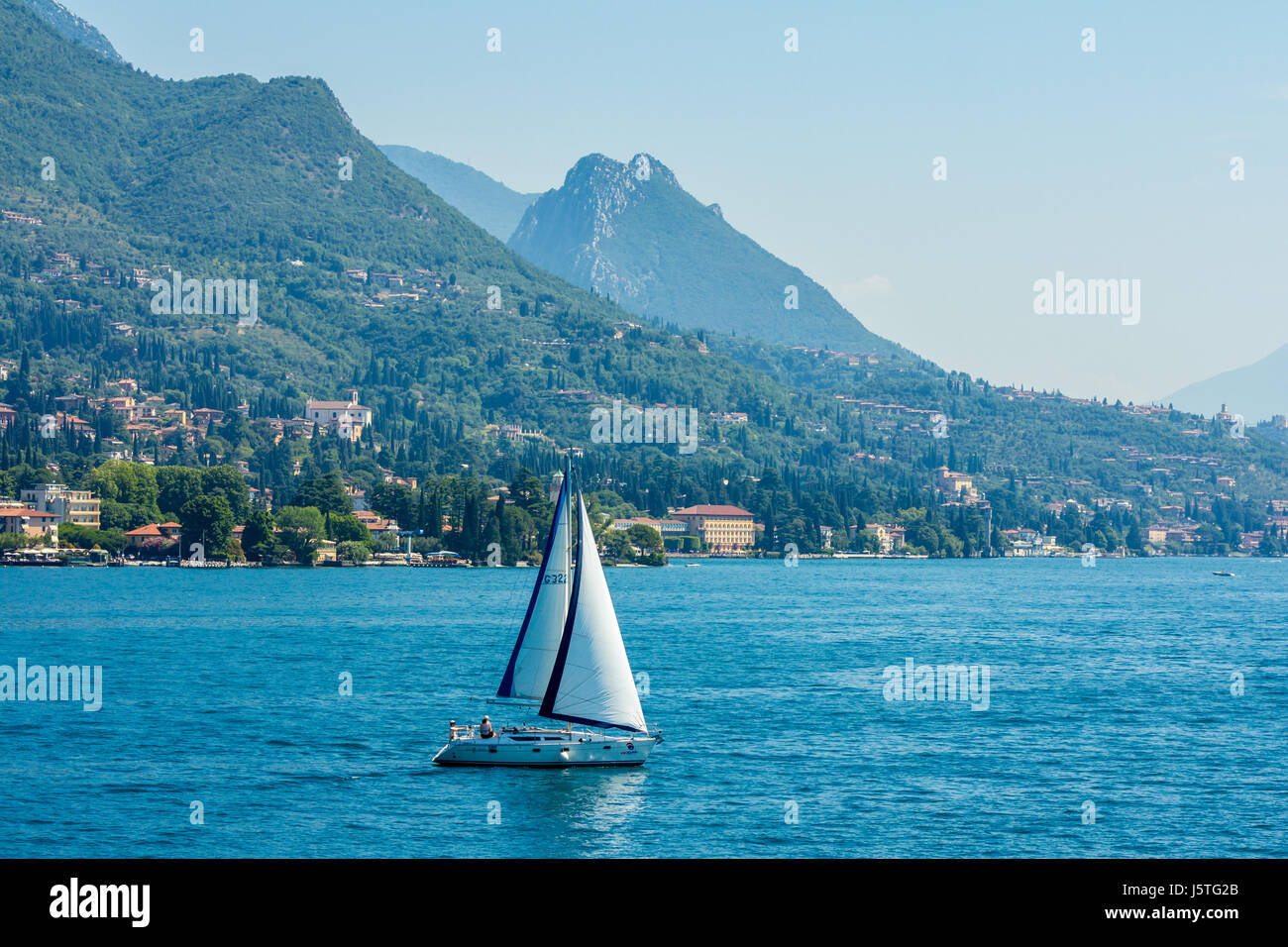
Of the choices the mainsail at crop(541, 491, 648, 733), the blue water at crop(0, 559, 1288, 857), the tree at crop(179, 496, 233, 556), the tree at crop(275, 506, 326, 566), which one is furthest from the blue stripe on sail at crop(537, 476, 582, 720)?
the tree at crop(275, 506, 326, 566)

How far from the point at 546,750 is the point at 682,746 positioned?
8.97 meters

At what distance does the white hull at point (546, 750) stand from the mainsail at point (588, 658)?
4.93 ft

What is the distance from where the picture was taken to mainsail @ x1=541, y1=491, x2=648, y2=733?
141 feet

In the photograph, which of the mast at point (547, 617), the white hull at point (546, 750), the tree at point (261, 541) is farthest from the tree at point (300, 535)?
the mast at point (547, 617)

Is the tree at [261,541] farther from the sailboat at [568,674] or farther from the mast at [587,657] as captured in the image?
the mast at [587,657]

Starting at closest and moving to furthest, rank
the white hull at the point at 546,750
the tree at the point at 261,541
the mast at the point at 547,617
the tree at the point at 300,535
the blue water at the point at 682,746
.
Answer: the blue water at the point at 682,746 → the mast at the point at 547,617 → the white hull at the point at 546,750 → the tree at the point at 261,541 → the tree at the point at 300,535

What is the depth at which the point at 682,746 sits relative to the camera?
5234 centimetres

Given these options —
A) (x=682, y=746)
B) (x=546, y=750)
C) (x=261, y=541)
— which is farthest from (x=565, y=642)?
(x=261, y=541)

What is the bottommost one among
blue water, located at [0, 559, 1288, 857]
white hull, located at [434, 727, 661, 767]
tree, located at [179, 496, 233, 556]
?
blue water, located at [0, 559, 1288, 857]

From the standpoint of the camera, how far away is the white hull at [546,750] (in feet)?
146

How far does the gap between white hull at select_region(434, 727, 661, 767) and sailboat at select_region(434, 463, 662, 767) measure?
3cm

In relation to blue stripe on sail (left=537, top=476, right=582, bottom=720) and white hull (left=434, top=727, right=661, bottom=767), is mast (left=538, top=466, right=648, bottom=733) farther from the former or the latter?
white hull (left=434, top=727, right=661, bottom=767)
